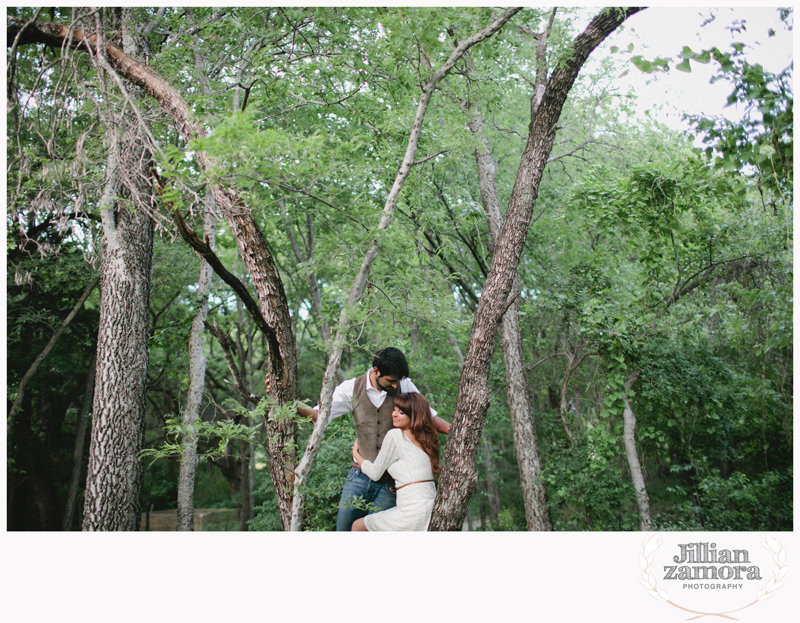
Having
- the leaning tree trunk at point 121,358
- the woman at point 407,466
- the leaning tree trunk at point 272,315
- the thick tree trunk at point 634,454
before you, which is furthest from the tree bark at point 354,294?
the thick tree trunk at point 634,454

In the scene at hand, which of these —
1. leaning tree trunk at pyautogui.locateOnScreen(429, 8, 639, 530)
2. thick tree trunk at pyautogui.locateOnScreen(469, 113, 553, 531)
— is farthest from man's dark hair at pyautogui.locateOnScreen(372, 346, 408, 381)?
thick tree trunk at pyautogui.locateOnScreen(469, 113, 553, 531)

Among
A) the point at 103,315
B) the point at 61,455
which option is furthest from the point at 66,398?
the point at 103,315

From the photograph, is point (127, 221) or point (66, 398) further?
point (66, 398)

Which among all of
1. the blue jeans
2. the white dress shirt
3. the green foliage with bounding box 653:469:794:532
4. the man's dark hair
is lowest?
the green foliage with bounding box 653:469:794:532

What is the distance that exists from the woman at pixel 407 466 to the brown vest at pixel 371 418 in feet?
0.57

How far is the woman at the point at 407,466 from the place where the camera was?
8.56ft

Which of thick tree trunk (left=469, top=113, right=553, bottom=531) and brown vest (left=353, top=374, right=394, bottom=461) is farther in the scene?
thick tree trunk (left=469, top=113, right=553, bottom=531)
